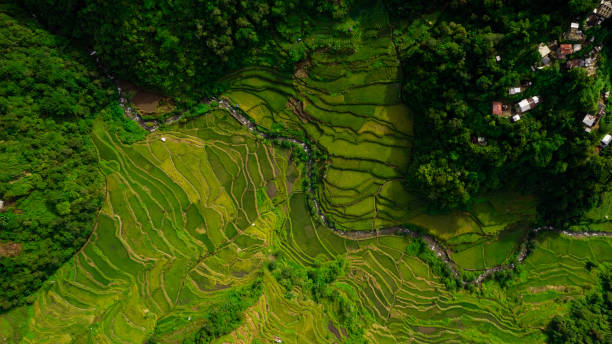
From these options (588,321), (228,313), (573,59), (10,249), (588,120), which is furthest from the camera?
(588,321)

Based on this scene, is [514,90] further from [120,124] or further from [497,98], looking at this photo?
[120,124]

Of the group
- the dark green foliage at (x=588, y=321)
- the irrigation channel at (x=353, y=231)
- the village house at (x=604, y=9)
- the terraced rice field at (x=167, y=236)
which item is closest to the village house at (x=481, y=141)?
the irrigation channel at (x=353, y=231)

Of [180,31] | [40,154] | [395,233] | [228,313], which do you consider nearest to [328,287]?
[395,233]

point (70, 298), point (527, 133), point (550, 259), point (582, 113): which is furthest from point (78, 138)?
point (550, 259)

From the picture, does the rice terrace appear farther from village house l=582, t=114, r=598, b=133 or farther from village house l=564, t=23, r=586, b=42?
village house l=564, t=23, r=586, b=42

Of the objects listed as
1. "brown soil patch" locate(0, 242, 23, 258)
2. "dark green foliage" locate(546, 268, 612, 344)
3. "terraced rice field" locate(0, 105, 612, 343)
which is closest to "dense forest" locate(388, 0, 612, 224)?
"terraced rice field" locate(0, 105, 612, 343)

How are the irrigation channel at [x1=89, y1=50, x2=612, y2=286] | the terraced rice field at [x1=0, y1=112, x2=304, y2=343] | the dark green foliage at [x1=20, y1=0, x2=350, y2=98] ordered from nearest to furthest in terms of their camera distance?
the dark green foliage at [x1=20, y1=0, x2=350, y2=98] < the terraced rice field at [x1=0, y1=112, x2=304, y2=343] < the irrigation channel at [x1=89, y1=50, x2=612, y2=286]
